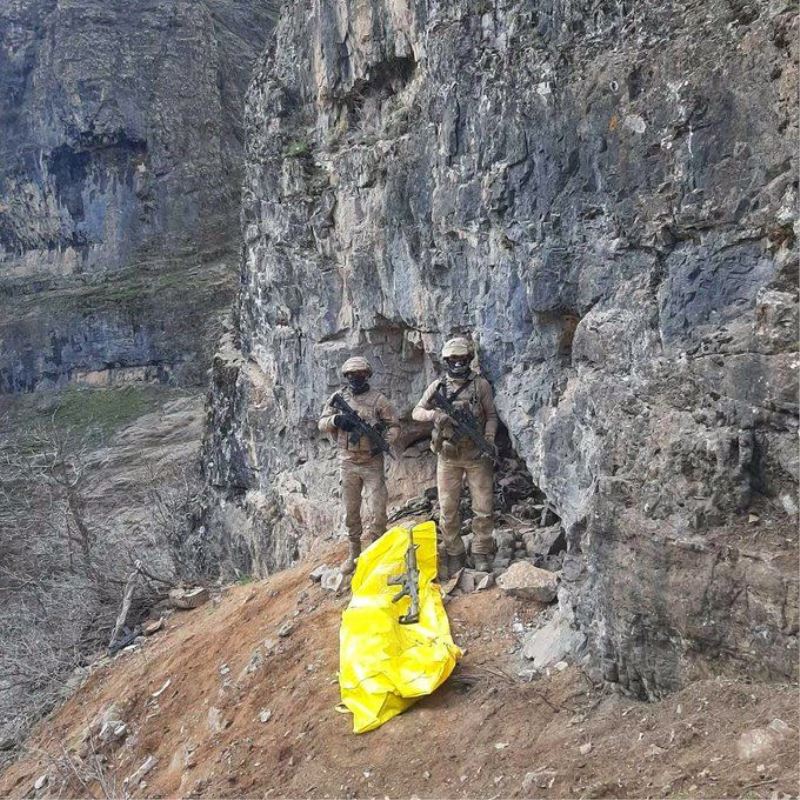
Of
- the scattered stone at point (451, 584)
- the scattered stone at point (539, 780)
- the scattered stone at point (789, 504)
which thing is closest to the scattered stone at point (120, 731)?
the scattered stone at point (451, 584)

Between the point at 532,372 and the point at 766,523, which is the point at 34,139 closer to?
the point at 532,372

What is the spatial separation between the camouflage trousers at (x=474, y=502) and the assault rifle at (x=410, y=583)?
0.35 m

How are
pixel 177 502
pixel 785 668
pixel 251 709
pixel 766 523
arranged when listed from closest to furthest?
pixel 785 668
pixel 766 523
pixel 251 709
pixel 177 502

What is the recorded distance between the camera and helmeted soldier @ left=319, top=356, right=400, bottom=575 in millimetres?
6559

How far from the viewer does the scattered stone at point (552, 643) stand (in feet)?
14.9

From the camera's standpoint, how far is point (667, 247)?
4410 mm

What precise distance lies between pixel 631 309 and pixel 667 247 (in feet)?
1.34

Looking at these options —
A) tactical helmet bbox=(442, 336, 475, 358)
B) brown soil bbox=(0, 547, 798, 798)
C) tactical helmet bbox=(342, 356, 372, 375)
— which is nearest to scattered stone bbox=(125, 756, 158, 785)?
brown soil bbox=(0, 547, 798, 798)

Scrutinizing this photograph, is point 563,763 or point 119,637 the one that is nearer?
point 563,763

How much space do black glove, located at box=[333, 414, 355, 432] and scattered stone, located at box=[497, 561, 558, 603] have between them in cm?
175

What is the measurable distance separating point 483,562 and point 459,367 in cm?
152

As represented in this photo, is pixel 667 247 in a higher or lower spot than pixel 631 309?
higher

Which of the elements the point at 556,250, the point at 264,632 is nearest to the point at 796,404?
the point at 556,250

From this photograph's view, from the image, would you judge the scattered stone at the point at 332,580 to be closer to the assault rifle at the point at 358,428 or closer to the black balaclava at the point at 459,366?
the assault rifle at the point at 358,428
